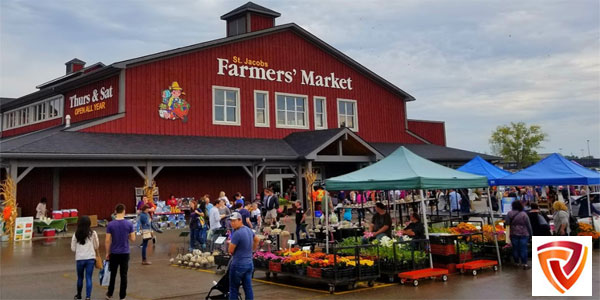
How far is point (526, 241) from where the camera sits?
11422 mm

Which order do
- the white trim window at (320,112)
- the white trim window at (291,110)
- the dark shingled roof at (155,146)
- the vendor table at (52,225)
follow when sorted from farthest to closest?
1. the white trim window at (320,112)
2. the white trim window at (291,110)
3. the dark shingled roof at (155,146)
4. the vendor table at (52,225)

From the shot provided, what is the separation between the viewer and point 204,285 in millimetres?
9766

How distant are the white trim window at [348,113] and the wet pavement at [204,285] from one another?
64.1ft

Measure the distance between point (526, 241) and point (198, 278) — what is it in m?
7.29

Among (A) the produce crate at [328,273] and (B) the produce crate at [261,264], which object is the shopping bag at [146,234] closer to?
(B) the produce crate at [261,264]

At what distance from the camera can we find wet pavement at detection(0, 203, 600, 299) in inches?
344

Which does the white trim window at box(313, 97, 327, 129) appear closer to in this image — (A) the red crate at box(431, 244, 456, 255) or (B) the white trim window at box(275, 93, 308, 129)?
(B) the white trim window at box(275, 93, 308, 129)

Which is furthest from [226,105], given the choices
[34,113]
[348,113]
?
[34,113]

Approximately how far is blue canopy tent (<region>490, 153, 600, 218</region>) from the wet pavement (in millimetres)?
2010

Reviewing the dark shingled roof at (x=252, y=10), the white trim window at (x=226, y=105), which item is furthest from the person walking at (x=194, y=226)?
the dark shingled roof at (x=252, y=10)

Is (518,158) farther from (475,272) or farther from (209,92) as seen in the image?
(475,272)

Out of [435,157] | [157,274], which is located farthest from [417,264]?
[435,157]

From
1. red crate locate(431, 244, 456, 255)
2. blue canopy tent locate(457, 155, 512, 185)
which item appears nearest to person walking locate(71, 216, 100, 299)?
red crate locate(431, 244, 456, 255)

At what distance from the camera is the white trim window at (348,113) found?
31292mm
